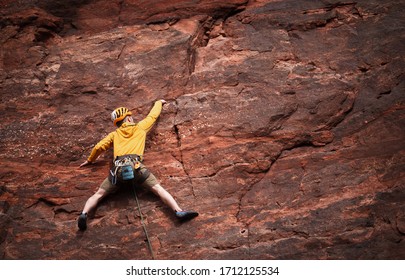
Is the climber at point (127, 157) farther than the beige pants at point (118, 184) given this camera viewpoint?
No

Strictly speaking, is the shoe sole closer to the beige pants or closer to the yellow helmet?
the beige pants

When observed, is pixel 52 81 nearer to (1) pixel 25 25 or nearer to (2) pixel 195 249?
(1) pixel 25 25

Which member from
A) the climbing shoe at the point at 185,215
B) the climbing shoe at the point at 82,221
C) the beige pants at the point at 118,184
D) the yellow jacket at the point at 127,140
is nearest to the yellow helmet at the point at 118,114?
the yellow jacket at the point at 127,140

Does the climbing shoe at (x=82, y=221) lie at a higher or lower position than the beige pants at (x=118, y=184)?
lower

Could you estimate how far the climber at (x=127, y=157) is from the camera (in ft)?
30.6

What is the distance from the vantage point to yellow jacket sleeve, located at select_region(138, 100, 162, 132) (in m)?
10.1

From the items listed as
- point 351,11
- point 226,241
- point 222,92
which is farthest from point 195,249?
point 351,11

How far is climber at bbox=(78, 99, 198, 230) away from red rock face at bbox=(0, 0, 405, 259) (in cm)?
30

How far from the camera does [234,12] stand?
1203 centimetres

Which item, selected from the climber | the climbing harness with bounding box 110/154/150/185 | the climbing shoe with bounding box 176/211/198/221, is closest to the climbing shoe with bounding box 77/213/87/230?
the climber

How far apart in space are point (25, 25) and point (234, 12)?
5.37 metres

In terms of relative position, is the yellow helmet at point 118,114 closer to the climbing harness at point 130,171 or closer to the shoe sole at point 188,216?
the climbing harness at point 130,171

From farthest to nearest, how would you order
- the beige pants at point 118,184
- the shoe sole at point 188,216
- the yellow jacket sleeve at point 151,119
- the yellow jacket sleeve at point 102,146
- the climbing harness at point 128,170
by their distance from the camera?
the yellow jacket sleeve at point 151,119 < the yellow jacket sleeve at point 102,146 < the beige pants at point 118,184 < the climbing harness at point 128,170 < the shoe sole at point 188,216

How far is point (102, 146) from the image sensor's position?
32.5 feet
